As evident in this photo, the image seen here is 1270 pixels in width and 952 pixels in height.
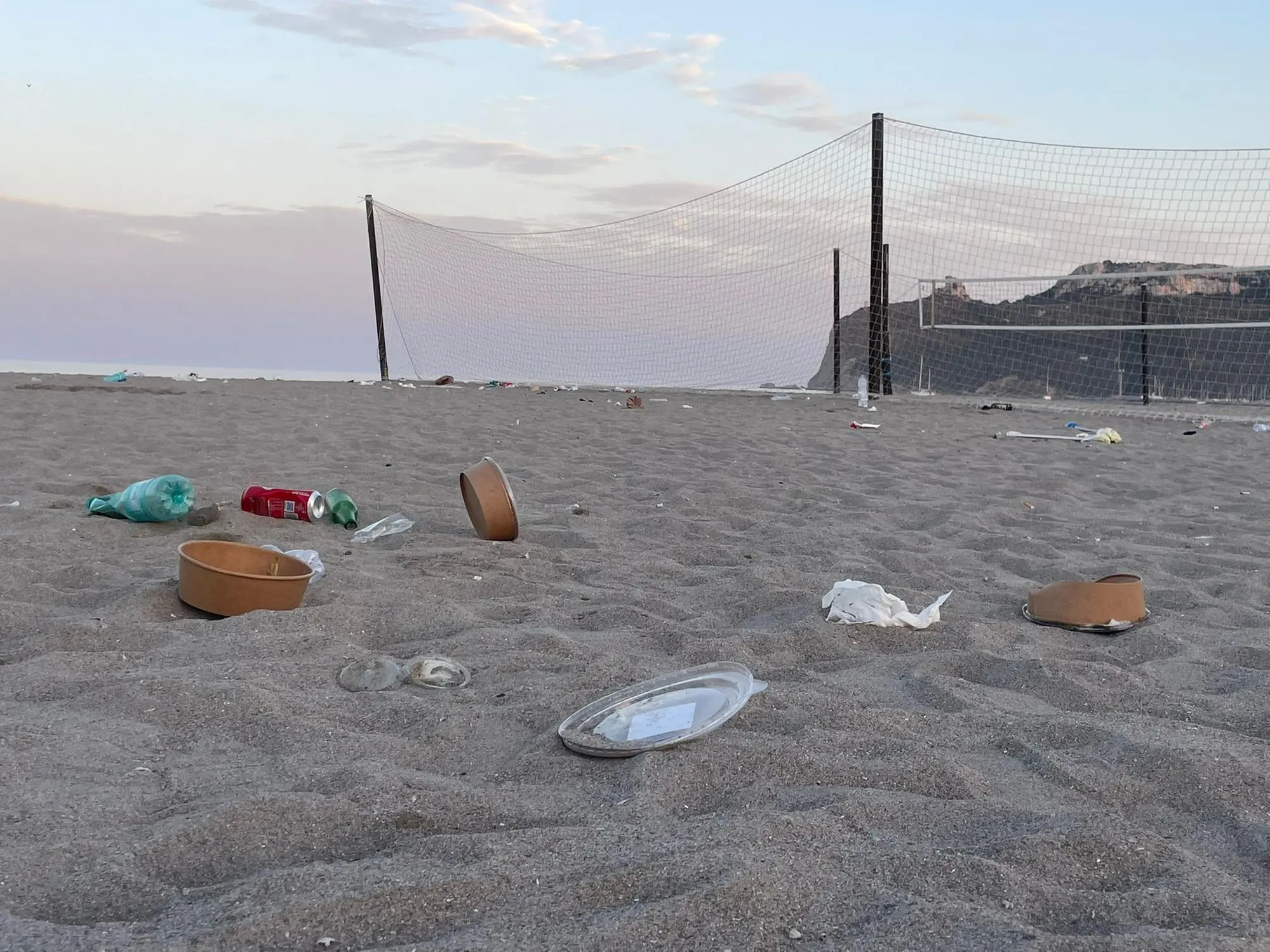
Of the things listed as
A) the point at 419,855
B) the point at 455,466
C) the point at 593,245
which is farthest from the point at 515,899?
the point at 593,245

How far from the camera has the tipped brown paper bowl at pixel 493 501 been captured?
3.22 metres

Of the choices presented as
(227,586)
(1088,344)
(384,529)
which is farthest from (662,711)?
(1088,344)

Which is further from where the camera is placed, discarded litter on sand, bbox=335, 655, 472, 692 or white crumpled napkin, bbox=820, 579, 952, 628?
white crumpled napkin, bbox=820, 579, 952, 628

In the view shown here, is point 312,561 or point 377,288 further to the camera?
point 377,288

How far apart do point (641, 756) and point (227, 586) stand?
1255 mm

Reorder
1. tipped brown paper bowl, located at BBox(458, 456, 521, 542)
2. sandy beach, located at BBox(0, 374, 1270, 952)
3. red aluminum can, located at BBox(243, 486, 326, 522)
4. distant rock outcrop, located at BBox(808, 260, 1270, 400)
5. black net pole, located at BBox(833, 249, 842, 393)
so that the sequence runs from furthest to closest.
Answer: distant rock outcrop, located at BBox(808, 260, 1270, 400), black net pole, located at BBox(833, 249, 842, 393), red aluminum can, located at BBox(243, 486, 326, 522), tipped brown paper bowl, located at BBox(458, 456, 521, 542), sandy beach, located at BBox(0, 374, 1270, 952)

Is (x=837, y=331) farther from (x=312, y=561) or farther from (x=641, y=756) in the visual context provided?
A: (x=641, y=756)

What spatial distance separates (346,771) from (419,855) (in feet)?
1.03

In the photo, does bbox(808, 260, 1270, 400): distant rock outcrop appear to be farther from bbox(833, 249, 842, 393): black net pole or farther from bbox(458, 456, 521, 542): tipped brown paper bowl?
bbox(458, 456, 521, 542): tipped brown paper bowl

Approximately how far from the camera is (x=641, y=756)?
163cm

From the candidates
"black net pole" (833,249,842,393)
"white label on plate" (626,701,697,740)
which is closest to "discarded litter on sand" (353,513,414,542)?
"white label on plate" (626,701,697,740)

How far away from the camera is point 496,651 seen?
2.20 meters

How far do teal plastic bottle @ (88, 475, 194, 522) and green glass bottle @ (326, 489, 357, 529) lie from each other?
18.8 inches

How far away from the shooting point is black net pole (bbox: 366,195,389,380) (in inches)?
523
